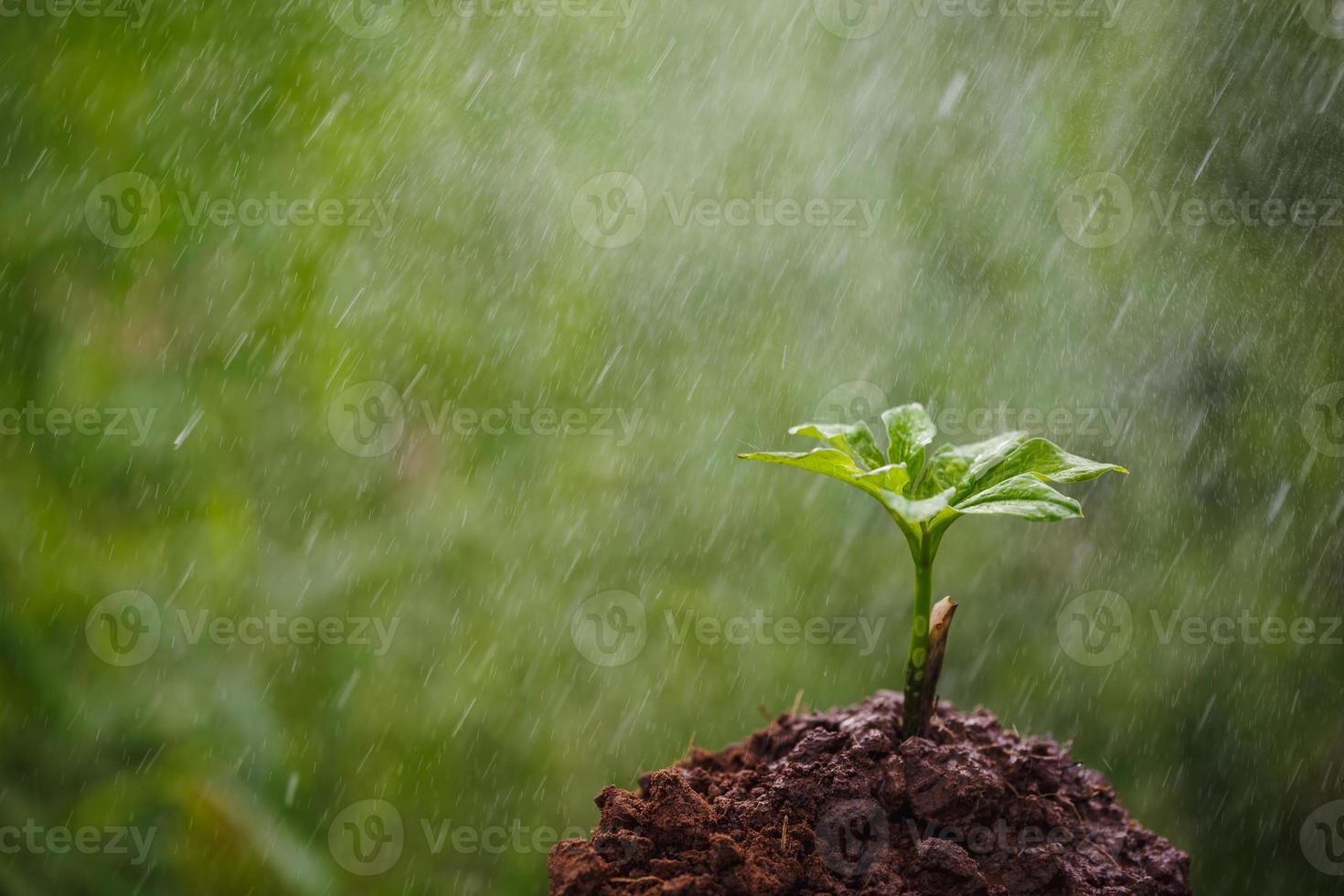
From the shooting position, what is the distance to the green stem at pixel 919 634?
2.68 feet

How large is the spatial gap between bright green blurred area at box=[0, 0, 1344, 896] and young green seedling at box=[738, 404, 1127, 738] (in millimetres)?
1096

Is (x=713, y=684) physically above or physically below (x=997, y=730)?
below

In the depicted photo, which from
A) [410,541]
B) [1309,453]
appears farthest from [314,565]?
[1309,453]

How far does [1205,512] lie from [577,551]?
1294 mm

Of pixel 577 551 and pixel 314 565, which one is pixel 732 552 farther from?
pixel 314 565

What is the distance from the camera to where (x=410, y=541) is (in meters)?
1.94

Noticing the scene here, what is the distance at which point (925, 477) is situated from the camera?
89 cm

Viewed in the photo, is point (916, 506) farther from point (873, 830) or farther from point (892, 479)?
point (873, 830)

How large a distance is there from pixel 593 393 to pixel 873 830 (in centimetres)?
138

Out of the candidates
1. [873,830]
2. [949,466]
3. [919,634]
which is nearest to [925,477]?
[949,466]

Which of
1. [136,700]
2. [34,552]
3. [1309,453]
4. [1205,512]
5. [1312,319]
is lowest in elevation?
[136,700]

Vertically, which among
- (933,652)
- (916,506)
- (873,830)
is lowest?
(873,830)

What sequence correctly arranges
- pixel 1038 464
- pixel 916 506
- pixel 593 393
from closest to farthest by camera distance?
pixel 916 506 < pixel 1038 464 < pixel 593 393

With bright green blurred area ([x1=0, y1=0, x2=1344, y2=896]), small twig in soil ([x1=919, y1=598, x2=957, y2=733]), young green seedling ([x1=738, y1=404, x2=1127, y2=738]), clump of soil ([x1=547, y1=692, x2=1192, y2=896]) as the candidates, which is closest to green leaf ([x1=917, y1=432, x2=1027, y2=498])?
young green seedling ([x1=738, y1=404, x2=1127, y2=738])
